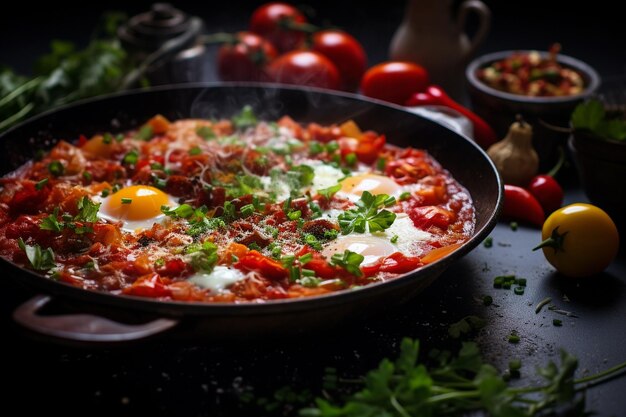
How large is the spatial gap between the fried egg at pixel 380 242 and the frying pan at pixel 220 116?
1.05ft

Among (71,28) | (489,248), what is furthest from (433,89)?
(71,28)

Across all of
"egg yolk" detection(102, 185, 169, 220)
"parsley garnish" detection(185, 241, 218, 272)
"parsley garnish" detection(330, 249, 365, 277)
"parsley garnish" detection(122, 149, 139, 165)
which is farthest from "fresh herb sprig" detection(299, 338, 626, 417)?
"parsley garnish" detection(122, 149, 139, 165)

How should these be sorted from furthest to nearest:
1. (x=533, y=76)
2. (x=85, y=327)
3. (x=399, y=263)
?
(x=533, y=76) < (x=399, y=263) < (x=85, y=327)

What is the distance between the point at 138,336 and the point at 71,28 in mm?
5789

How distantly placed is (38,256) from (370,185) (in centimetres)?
A: 180

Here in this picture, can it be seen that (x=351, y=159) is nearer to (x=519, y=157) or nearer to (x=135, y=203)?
(x=519, y=157)

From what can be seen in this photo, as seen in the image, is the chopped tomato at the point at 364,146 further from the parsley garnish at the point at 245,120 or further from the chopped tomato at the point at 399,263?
the chopped tomato at the point at 399,263

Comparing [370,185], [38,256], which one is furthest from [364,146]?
[38,256]

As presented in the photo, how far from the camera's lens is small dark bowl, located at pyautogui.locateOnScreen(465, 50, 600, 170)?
16.2 feet

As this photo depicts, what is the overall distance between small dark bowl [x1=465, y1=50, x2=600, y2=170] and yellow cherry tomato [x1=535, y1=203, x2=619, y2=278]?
1.28 meters

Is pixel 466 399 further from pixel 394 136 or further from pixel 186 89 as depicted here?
pixel 186 89

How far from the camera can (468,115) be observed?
197 inches

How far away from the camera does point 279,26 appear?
661cm

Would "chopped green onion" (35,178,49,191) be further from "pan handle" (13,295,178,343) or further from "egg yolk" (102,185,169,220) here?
"pan handle" (13,295,178,343)
